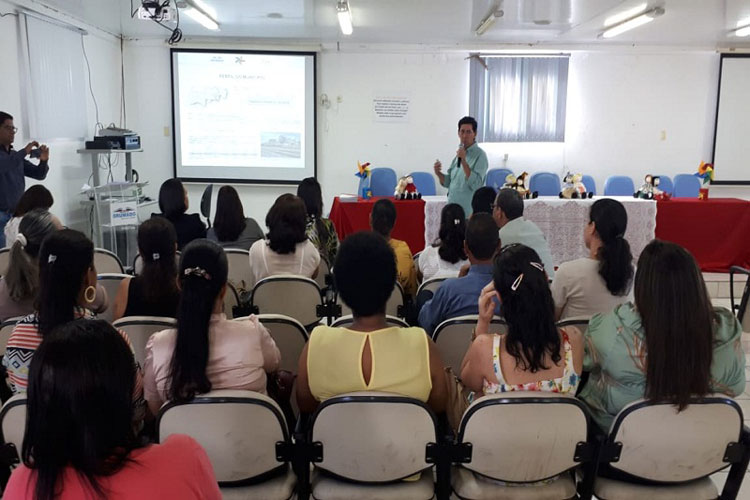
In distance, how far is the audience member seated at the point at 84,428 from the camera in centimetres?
95

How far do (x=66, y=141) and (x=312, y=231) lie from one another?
3.96m

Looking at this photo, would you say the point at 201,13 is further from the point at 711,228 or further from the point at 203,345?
the point at 711,228

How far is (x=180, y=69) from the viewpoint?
8.14 meters

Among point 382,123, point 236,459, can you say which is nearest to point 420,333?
point 236,459

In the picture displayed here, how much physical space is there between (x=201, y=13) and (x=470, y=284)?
16.7ft

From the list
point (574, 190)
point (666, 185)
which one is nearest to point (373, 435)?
point (574, 190)

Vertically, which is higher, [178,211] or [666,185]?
[666,185]

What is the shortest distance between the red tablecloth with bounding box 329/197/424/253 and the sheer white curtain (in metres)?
2.93

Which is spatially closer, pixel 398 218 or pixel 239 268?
pixel 239 268

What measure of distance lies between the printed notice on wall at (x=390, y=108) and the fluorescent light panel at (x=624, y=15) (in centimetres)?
275

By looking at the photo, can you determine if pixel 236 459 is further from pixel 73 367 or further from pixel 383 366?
pixel 73 367

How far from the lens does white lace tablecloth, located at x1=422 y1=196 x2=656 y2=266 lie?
6.08 m

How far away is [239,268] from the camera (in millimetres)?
3641

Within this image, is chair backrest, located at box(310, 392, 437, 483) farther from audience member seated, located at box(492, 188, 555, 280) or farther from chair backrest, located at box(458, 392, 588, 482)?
audience member seated, located at box(492, 188, 555, 280)
